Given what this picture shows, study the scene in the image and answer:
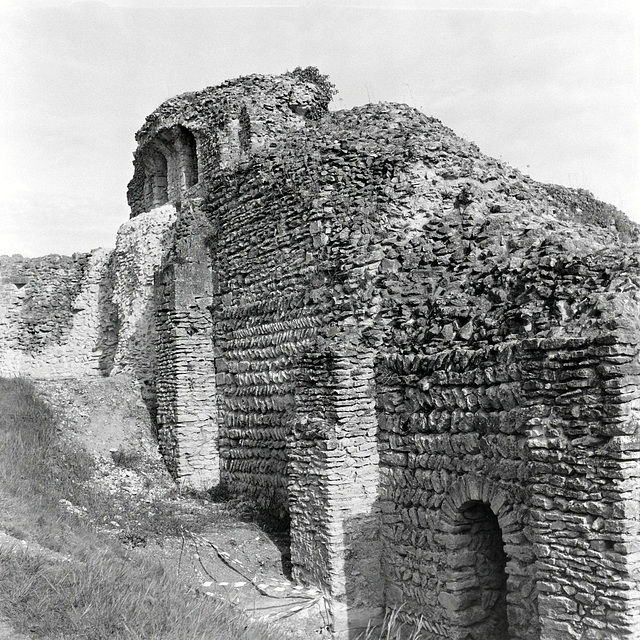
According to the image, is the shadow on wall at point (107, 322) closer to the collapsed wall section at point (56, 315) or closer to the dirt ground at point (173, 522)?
the collapsed wall section at point (56, 315)

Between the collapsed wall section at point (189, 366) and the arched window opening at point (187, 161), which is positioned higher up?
the arched window opening at point (187, 161)

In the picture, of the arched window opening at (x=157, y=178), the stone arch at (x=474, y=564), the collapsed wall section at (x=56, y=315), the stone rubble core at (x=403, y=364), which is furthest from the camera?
the collapsed wall section at (x=56, y=315)

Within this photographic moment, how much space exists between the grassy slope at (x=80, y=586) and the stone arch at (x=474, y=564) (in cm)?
228

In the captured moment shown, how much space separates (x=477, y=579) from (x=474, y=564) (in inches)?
6.5

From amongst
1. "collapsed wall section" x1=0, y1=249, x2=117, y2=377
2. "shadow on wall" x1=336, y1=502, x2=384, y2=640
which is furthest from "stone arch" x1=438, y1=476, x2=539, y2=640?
"collapsed wall section" x1=0, y1=249, x2=117, y2=377

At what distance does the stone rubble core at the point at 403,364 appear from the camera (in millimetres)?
5785

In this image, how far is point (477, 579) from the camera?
23.9 ft

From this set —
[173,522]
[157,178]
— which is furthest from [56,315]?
[173,522]

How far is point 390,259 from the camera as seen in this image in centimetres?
898

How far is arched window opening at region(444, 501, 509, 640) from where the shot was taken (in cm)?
712

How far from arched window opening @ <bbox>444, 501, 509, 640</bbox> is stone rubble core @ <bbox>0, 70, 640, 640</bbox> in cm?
3

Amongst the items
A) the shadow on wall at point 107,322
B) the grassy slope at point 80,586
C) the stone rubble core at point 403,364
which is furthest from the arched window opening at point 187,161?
the grassy slope at point 80,586

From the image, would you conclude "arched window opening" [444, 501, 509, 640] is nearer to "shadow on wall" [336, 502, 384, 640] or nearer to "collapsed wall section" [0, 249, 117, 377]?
"shadow on wall" [336, 502, 384, 640]

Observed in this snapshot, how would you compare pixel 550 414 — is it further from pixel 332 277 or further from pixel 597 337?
pixel 332 277
